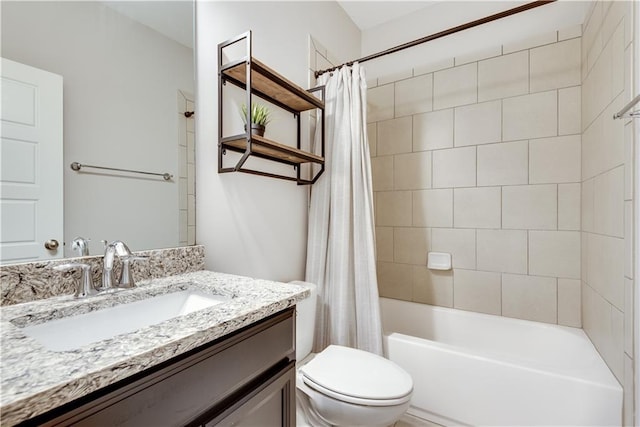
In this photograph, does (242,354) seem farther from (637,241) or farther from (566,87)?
(566,87)

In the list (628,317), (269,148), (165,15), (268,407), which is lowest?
(268,407)

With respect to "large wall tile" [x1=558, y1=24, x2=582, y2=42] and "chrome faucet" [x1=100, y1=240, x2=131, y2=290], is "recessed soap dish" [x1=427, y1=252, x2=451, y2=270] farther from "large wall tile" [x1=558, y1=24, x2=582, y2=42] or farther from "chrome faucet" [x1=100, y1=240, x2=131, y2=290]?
"chrome faucet" [x1=100, y1=240, x2=131, y2=290]

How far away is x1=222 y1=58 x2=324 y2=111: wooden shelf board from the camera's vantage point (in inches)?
51.0

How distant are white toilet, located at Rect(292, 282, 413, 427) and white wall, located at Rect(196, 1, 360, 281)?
39 centimetres

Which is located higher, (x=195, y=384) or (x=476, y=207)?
(x=476, y=207)

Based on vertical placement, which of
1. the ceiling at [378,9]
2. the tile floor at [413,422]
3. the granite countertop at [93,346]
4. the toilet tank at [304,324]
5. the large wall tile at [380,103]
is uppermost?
the ceiling at [378,9]

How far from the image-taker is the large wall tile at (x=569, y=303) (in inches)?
69.5

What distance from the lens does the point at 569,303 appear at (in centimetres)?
178

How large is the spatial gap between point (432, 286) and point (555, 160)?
112cm

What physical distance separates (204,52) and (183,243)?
83cm

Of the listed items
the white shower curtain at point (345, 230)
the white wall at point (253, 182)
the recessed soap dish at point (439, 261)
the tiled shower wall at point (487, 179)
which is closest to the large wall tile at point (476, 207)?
the tiled shower wall at point (487, 179)

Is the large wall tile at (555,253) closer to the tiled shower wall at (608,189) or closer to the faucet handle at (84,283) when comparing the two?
the tiled shower wall at (608,189)

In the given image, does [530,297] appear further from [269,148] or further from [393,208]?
[269,148]

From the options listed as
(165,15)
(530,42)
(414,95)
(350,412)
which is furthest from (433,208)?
(165,15)
